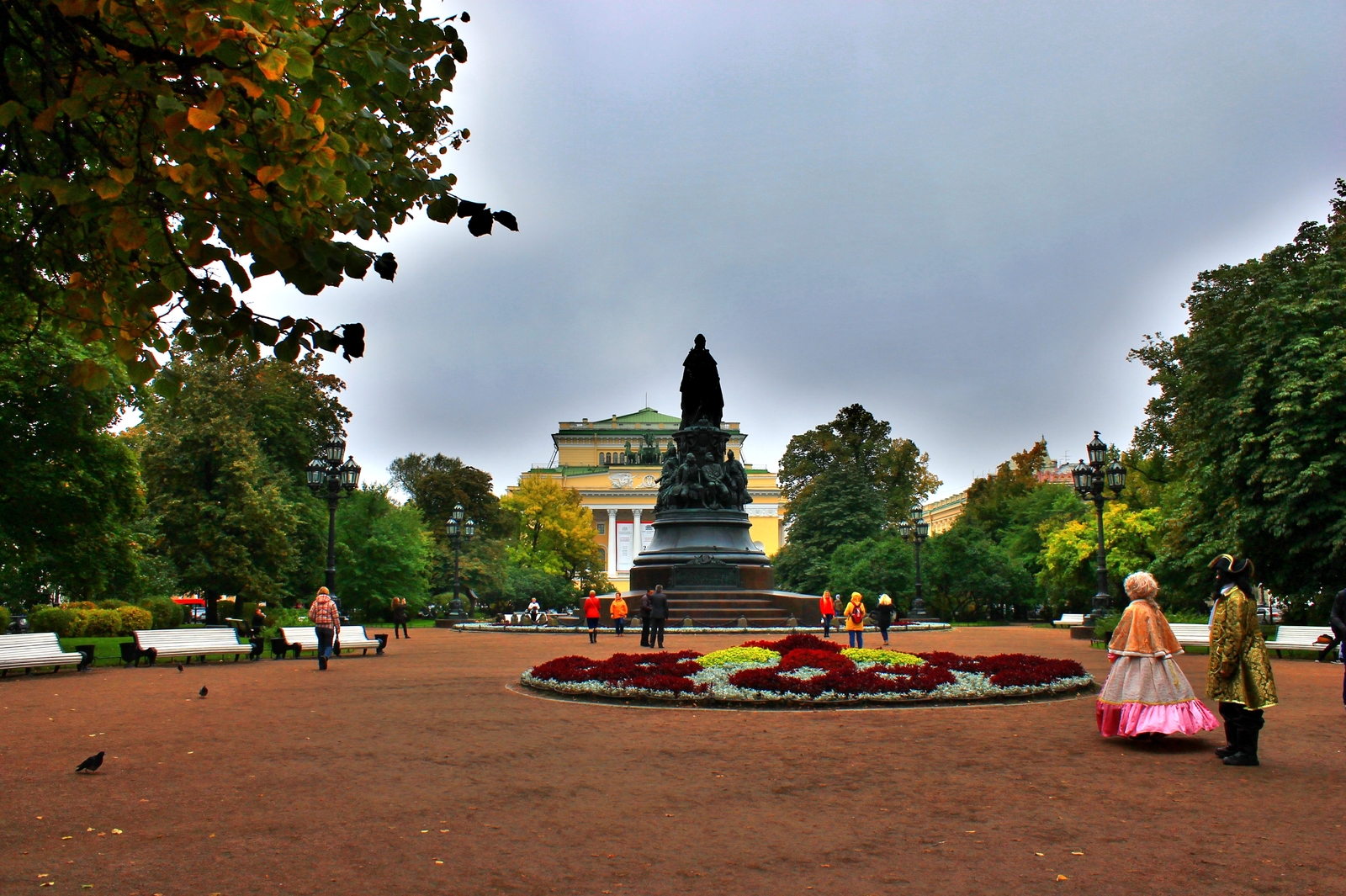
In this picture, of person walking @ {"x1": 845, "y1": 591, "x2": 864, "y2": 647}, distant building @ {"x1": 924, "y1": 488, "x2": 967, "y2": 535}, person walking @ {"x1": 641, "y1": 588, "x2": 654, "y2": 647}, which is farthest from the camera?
distant building @ {"x1": 924, "y1": 488, "x2": 967, "y2": 535}

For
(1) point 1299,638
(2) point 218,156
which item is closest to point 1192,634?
(1) point 1299,638

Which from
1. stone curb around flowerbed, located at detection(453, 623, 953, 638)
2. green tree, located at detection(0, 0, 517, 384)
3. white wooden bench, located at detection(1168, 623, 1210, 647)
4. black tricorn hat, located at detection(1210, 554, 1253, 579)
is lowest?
stone curb around flowerbed, located at detection(453, 623, 953, 638)

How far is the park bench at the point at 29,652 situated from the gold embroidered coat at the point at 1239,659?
17.0 m

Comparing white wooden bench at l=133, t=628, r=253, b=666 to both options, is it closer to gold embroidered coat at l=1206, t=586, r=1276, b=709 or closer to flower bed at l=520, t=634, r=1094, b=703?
flower bed at l=520, t=634, r=1094, b=703

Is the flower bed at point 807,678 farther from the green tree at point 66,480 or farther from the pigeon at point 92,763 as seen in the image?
the green tree at point 66,480

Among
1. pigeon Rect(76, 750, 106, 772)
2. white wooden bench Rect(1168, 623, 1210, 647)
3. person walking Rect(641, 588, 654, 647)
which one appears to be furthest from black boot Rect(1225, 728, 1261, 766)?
person walking Rect(641, 588, 654, 647)

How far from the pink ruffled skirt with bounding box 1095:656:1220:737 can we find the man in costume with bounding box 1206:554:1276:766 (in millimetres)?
482

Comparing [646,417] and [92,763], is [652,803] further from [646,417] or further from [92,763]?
[646,417]

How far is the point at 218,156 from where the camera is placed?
14.4ft

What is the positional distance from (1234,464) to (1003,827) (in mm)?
20543

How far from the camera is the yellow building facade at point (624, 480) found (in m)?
92.2

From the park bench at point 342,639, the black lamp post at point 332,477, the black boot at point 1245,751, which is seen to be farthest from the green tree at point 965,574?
the black boot at point 1245,751

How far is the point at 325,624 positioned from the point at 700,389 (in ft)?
62.5

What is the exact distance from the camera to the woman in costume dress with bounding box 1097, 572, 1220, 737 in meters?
9.20
